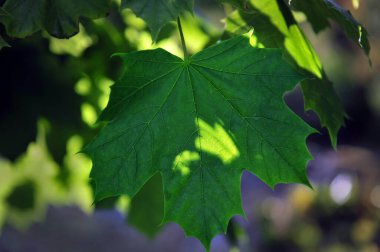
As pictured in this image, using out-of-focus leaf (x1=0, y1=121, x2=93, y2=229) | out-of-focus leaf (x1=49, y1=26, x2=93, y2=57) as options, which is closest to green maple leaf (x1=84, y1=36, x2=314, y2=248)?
out-of-focus leaf (x1=49, y1=26, x2=93, y2=57)

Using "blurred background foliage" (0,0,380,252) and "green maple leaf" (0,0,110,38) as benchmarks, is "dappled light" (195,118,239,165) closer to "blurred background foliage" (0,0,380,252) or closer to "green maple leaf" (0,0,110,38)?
"blurred background foliage" (0,0,380,252)

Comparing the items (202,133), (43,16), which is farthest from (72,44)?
(202,133)

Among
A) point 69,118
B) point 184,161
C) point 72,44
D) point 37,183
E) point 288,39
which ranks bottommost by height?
point 37,183

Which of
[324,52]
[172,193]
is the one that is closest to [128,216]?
[172,193]

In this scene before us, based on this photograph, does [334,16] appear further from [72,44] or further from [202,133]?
[72,44]

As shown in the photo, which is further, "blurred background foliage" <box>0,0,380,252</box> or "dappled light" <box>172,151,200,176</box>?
"blurred background foliage" <box>0,0,380,252</box>

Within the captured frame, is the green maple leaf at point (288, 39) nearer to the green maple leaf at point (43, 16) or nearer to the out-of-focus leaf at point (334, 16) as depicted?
the out-of-focus leaf at point (334, 16)

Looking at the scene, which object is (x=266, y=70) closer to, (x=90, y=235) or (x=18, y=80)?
(x=18, y=80)
